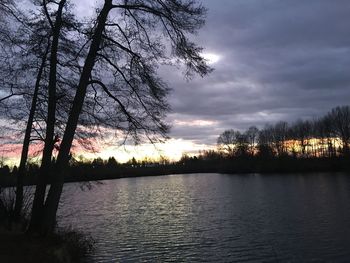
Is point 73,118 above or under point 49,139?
above

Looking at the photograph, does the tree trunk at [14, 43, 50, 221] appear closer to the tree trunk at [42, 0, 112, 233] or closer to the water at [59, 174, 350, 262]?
the water at [59, 174, 350, 262]

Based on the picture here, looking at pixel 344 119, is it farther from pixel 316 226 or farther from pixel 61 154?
pixel 61 154

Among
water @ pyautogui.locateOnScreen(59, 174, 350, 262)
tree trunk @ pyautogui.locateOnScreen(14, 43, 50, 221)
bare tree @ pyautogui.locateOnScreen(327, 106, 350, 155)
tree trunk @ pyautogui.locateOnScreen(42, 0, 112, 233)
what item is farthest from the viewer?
bare tree @ pyautogui.locateOnScreen(327, 106, 350, 155)

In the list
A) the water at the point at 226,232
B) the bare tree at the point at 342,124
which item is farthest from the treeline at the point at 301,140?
the water at the point at 226,232

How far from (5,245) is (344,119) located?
11099 centimetres

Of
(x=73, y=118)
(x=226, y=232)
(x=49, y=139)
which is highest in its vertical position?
(x=73, y=118)

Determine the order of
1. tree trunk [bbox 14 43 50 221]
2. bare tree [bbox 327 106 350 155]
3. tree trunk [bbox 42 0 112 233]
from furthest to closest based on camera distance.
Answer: bare tree [bbox 327 106 350 155]
tree trunk [bbox 14 43 50 221]
tree trunk [bbox 42 0 112 233]

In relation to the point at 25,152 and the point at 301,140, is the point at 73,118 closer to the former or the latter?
the point at 25,152

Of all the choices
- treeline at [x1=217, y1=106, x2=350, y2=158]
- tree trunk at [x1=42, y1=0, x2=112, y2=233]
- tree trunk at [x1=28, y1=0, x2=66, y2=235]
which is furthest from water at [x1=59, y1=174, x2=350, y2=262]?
treeline at [x1=217, y1=106, x2=350, y2=158]

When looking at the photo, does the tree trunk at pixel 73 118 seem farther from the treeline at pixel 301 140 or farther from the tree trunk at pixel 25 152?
the treeline at pixel 301 140

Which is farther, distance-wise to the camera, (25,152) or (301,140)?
(301,140)

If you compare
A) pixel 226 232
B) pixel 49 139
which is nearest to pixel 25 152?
pixel 49 139

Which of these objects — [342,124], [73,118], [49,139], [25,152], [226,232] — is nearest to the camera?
[73,118]

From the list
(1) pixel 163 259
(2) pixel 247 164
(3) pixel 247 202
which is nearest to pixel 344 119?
(2) pixel 247 164
